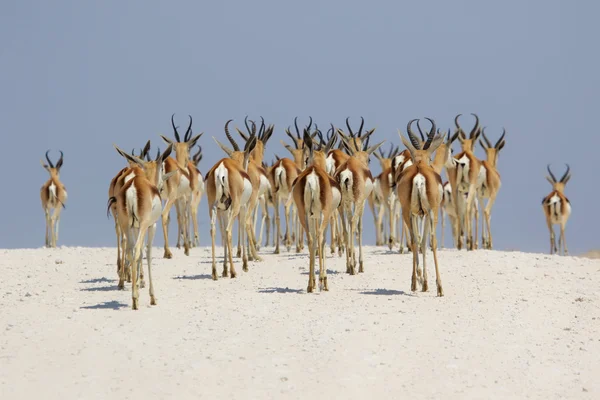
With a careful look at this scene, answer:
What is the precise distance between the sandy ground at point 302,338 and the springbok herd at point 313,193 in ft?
2.89

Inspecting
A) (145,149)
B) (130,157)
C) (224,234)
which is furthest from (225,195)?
(130,157)

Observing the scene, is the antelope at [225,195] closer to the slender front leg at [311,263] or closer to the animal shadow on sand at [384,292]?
the slender front leg at [311,263]

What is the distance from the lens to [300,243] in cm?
2750

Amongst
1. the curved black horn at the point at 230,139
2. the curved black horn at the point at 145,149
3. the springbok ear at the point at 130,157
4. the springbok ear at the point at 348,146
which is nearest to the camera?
the springbok ear at the point at 130,157

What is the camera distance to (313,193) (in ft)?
58.4

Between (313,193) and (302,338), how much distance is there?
4.01 metres

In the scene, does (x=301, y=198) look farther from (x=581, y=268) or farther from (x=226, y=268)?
(x=581, y=268)

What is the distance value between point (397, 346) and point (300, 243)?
13.4 meters

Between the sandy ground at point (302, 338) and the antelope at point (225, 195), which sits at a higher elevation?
the antelope at point (225, 195)

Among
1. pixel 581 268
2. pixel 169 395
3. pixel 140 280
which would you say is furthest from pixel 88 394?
pixel 581 268

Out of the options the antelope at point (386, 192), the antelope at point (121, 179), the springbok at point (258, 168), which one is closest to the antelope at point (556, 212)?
the antelope at point (386, 192)

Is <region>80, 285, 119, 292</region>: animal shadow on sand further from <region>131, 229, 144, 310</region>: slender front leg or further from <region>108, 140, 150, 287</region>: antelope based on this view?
<region>131, 229, 144, 310</region>: slender front leg

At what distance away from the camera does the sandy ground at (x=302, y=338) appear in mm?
12633

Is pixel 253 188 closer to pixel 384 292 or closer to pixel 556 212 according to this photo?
pixel 384 292
